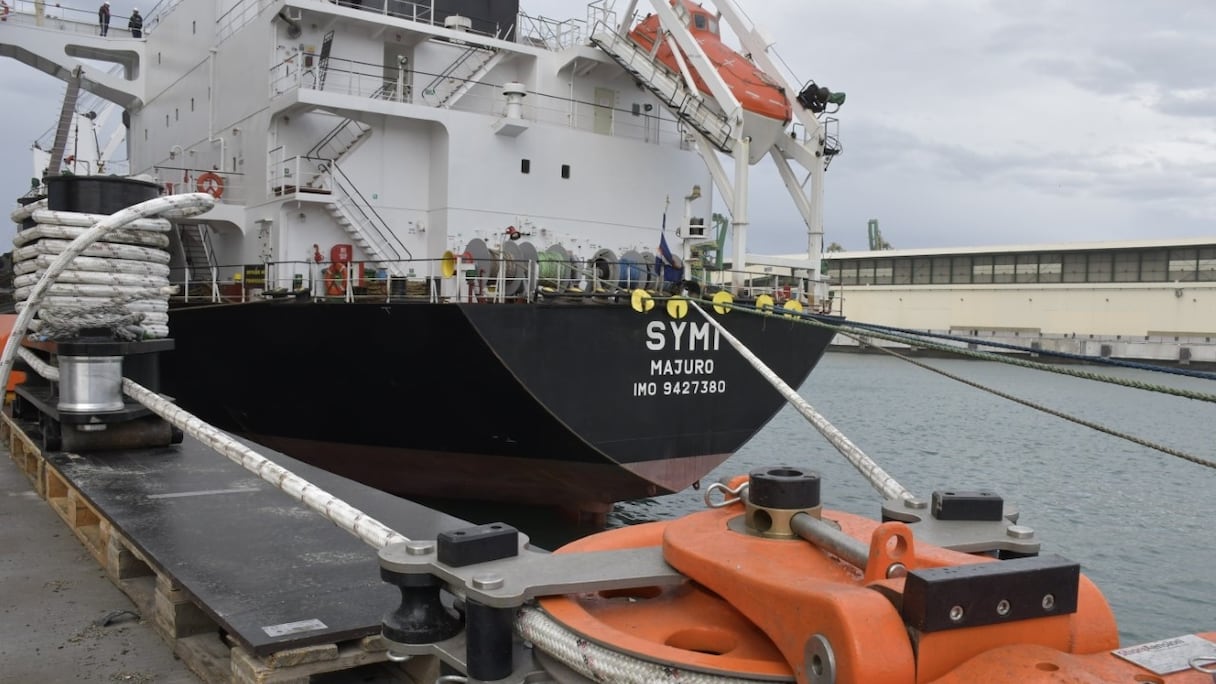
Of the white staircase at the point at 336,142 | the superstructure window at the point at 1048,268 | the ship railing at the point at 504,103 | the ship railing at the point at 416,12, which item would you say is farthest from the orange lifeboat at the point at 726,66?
the superstructure window at the point at 1048,268

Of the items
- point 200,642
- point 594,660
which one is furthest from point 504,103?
point 594,660

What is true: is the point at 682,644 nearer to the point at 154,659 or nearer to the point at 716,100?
the point at 154,659

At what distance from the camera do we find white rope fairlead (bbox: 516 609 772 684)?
7.27ft

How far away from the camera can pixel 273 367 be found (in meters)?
11.0

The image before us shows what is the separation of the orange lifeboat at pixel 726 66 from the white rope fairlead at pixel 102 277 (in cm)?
822

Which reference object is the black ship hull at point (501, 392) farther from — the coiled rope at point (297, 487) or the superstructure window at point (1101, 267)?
the superstructure window at point (1101, 267)

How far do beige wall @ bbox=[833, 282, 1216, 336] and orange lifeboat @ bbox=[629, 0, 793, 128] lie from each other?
37.4 meters

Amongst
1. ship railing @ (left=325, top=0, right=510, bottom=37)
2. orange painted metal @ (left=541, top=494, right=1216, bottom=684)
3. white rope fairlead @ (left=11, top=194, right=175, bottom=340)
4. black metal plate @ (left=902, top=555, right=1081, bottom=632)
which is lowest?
orange painted metal @ (left=541, top=494, right=1216, bottom=684)

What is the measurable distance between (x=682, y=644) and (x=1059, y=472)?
17.7 m

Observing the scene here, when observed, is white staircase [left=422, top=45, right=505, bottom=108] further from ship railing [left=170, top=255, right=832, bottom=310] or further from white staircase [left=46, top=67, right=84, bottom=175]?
white staircase [left=46, top=67, right=84, bottom=175]

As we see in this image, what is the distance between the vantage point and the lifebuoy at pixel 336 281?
10431mm

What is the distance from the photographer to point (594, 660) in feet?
7.57

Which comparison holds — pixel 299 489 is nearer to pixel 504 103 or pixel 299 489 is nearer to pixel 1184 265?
pixel 504 103

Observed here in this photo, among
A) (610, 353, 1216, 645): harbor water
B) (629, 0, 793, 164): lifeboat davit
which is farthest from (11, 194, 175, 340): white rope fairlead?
(629, 0, 793, 164): lifeboat davit
